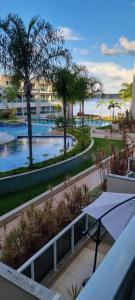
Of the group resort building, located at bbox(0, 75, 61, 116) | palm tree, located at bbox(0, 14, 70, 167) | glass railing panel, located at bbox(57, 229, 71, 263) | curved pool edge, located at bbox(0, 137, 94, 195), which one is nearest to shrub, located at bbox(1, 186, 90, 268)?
glass railing panel, located at bbox(57, 229, 71, 263)

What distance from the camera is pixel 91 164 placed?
36.2 feet

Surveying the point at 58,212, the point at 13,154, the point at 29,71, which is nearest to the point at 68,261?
the point at 58,212

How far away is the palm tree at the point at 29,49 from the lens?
8.45 m

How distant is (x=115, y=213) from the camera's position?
357cm

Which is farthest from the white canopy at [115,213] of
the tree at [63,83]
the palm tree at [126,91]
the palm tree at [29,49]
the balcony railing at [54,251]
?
the palm tree at [126,91]

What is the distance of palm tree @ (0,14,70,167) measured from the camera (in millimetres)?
8445

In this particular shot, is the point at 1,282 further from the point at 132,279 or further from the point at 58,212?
the point at 58,212

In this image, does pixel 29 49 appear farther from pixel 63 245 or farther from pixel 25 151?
pixel 25 151

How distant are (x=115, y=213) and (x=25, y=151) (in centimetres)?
→ 1193

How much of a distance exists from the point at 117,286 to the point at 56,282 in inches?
109

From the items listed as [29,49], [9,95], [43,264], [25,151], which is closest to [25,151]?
[25,151]

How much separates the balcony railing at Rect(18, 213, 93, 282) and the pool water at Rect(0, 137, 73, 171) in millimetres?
6883

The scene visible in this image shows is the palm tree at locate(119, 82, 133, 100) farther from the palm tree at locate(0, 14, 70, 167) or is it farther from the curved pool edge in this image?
the palm tree at locate(0, 14, 70, 167)

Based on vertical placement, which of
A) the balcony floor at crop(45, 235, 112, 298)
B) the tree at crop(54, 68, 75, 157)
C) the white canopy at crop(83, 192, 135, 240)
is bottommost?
the balcony floor at crop(45, 235, 112, 298)
